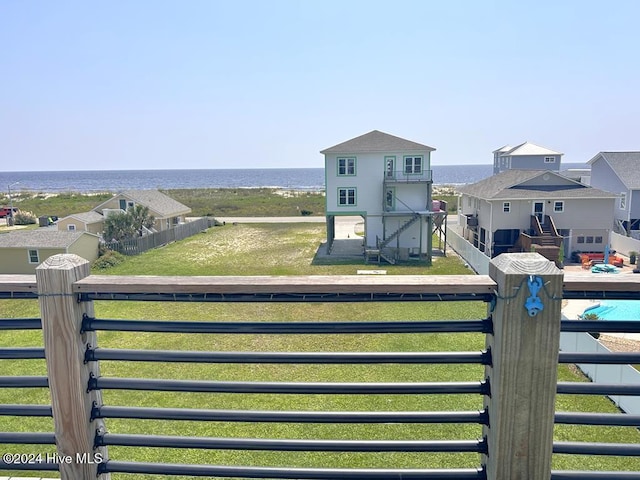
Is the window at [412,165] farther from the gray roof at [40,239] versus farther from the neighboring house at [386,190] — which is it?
the gray roof at [40,239]

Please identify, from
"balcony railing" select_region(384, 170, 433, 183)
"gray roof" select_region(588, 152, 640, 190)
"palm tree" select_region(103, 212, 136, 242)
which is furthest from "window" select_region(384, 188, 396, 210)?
"gray roof" select_region(588, 152, 640, 190)

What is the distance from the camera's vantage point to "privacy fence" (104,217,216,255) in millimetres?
26250

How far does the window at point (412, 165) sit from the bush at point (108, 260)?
55.1 ft

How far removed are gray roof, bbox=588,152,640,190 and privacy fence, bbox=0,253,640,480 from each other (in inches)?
1309

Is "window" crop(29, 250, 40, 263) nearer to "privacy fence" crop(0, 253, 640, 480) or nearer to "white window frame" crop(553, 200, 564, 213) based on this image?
"privacy fence" crop(0, 253, 640, 480)

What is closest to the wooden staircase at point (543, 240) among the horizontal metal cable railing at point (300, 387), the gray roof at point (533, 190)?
the gray roof at point (533, 190)

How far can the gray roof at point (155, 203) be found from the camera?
33.0m

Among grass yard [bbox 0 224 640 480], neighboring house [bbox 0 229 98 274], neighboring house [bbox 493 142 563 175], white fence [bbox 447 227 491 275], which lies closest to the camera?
grass yard [bbox 0 224 640 480]

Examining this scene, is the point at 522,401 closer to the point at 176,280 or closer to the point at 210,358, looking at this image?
the point at 210,358

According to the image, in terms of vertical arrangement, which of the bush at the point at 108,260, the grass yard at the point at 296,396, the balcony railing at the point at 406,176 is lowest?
Answer: the grass yard at the point at 296,396

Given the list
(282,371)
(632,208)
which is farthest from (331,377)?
(632,208)

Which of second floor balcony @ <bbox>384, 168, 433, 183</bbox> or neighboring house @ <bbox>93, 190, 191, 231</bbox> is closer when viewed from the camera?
second floor balcony @ <bbox>384, 168, 433, 183</bbox>

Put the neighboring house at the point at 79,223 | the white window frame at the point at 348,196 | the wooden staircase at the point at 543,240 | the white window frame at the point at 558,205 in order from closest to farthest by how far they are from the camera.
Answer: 1. the wooden staircase at the point at 543,240
2. the white window frame at the point at 558,205
3. the white window frame at the point at 348,196
4. the neighboring house at the point at 79,223

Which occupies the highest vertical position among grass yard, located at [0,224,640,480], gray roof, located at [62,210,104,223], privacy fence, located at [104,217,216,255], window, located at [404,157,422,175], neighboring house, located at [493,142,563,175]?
neighboring house, located at [493,142,563,175]
